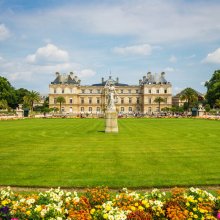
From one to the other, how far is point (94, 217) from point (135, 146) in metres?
12.3

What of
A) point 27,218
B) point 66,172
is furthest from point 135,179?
point 27,218

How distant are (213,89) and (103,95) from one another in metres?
44.5

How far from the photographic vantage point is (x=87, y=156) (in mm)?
15094

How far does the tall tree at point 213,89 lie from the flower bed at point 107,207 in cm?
8277

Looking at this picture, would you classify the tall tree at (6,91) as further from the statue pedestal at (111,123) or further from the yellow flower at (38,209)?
the yellow flower at (38,209)

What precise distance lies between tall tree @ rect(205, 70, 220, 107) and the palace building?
19.6 m

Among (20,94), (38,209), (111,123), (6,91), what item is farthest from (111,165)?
(20,94)

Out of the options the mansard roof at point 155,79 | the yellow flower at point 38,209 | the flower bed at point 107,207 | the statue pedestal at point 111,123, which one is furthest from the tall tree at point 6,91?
the yellow flower at point 38,209

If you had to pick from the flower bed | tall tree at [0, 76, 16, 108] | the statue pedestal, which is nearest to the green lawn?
the flower bed

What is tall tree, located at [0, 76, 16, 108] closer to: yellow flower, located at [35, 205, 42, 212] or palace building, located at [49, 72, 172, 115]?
palace building, located at [49, 72, 172, 115]

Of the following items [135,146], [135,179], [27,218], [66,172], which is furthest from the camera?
[135,146]

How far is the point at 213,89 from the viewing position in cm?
8856

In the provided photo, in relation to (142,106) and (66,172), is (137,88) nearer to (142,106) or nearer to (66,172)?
(142,106)

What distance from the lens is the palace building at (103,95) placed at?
11719cm
